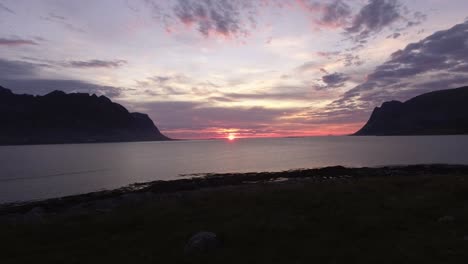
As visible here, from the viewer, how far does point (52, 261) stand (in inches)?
561

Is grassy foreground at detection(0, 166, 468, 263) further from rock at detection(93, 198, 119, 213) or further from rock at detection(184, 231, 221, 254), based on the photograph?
rock at detection(93, 198, 119, 213)

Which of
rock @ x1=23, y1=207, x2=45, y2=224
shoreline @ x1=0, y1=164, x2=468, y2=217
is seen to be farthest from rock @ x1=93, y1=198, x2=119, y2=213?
rock @ x1=23, y1=207, x2=45, y2=224

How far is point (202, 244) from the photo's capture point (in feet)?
48.1

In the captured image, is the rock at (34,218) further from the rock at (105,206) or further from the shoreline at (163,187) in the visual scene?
the rock at (105,206)

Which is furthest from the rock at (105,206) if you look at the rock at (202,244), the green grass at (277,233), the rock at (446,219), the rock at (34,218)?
the rock at (446,219)

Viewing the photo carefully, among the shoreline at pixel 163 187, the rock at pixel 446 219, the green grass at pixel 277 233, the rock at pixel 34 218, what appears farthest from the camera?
the shoreline at pixel 163 187

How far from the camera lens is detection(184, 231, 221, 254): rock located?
14438mm

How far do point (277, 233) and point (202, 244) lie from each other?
4371 millimetres

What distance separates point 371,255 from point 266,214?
9593 millimetres

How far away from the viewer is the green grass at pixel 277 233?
44.8ft

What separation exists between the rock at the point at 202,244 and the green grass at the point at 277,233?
468 millimetres

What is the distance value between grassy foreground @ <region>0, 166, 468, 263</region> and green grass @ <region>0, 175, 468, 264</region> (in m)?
0.04

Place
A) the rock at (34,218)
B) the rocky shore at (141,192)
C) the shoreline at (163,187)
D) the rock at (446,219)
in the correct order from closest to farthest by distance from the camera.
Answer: the rock at (446,219), the rock at (34,218), the rocky shore at (141,192), the shoreline at (163,187)

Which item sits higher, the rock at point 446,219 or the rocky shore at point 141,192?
the rock at point 446,219
